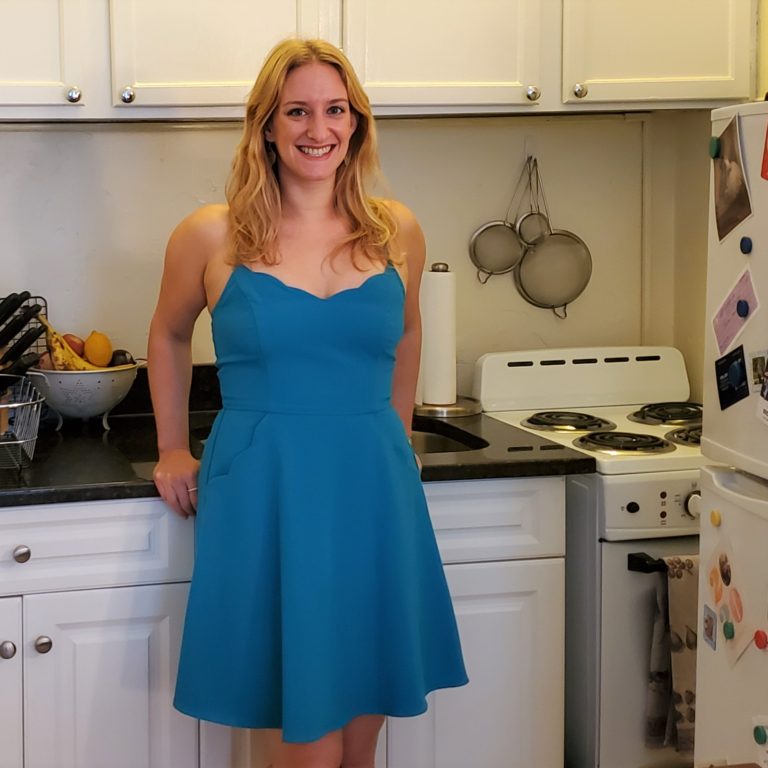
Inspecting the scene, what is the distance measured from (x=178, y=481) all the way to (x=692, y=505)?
3.30 ft

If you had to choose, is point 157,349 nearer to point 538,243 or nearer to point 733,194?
point 733,194

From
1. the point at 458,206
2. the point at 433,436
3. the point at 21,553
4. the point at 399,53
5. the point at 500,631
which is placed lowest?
the point at 500,631

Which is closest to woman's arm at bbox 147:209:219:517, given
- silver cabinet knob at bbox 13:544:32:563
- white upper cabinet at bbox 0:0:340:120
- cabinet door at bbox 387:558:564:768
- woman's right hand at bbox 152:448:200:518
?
woman's right hand at bbox 152:448:200:518

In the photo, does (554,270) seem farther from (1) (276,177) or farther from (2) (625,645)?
(1) (276,177)

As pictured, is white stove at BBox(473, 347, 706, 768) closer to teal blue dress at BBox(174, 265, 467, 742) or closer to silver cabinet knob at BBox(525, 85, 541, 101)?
teal blue dress at BBox(174, 265, 467, 742)

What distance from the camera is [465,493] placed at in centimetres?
225

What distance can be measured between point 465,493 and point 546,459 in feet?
0.55

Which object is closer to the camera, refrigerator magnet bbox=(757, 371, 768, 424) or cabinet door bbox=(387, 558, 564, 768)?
refrigerator magnet bbox=(757, 371, 768, 424)

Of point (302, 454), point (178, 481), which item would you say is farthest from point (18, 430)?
point (302, 454)

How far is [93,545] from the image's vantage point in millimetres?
2080

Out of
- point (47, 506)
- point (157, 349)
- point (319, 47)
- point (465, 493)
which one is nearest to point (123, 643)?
point (47, 506)

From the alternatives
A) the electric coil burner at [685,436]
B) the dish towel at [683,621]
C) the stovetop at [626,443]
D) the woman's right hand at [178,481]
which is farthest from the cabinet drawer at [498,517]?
the woman's right hand at [178,481]

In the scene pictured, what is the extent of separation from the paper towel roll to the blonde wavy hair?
25.9 inches

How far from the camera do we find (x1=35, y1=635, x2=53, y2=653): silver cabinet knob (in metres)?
2.07
